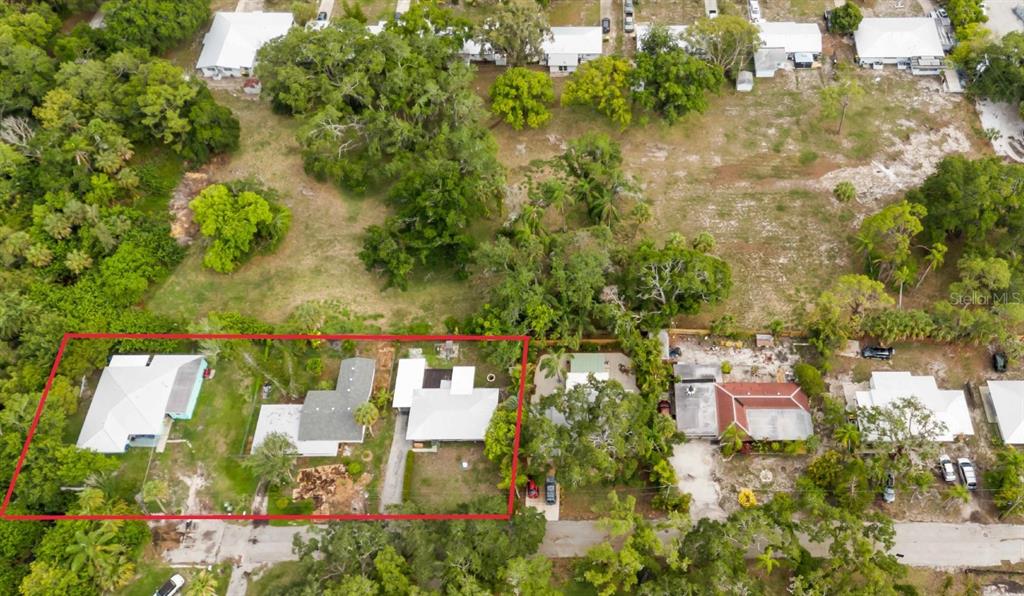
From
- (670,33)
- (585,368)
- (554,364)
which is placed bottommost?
(554,364)

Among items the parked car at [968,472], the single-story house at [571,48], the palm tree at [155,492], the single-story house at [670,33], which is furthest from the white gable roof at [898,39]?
the palm tree at [155,492]

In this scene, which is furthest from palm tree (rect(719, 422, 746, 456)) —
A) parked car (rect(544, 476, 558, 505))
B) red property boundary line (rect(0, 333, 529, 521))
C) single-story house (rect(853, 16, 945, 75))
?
single-story house (rect(853, 16, 945, 75))

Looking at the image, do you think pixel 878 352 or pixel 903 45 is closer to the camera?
pixel 878 352

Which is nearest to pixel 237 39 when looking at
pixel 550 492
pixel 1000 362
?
pixel 550 492

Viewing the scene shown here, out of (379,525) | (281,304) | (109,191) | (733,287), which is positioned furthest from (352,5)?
(379,525)

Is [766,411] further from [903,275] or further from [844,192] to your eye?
[844,192]

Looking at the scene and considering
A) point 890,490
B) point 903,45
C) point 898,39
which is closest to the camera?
point 890,490
